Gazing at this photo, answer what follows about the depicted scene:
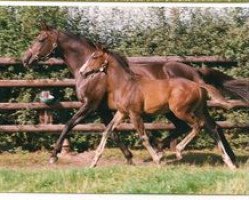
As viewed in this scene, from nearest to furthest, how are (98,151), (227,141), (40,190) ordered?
(40,190)
(98,151)
(227,141)

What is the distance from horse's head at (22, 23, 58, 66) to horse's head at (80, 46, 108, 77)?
29.8 inches

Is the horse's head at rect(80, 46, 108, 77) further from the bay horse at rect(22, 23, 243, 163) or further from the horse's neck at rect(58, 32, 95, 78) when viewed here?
the horse's neck at rect(58, 32, 95, 78)

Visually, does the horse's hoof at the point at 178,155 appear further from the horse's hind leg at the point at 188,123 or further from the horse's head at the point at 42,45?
the horse's head at the point at 42,45

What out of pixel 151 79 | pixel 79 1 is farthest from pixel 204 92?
pixel 79 1

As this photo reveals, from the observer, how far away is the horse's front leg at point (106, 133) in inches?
428

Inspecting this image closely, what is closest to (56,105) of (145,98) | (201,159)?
(145,98)

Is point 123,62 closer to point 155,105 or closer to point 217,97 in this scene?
point 155,105

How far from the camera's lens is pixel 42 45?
452 inches

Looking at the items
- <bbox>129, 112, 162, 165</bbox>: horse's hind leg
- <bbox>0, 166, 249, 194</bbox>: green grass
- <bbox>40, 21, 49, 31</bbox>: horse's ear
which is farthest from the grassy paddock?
<bbox>40, 21, 49, 31</bbox>: horse's ear

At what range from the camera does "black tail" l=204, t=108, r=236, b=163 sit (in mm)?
11172

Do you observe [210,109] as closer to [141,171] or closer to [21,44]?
[141,171]

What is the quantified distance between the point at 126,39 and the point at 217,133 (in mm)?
2082

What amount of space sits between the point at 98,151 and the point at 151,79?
1357mm

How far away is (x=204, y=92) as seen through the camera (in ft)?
36.0
